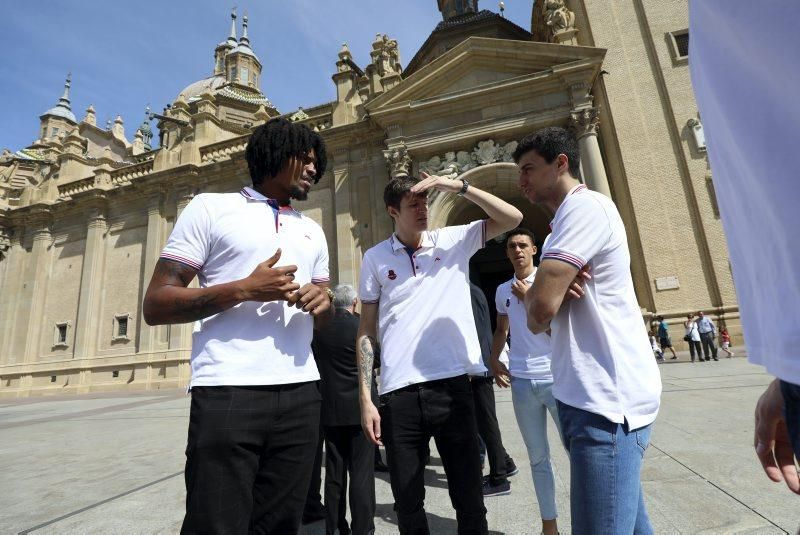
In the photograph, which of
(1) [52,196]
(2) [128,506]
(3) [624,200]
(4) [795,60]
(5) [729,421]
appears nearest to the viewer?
(4) [795,60]

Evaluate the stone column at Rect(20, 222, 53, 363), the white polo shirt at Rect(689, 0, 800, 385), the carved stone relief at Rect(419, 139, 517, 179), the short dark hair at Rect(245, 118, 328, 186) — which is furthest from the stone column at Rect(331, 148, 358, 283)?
the stone column at Rect(20, 222, 53, 363)

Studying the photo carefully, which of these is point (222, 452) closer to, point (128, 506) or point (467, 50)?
point (128, 506)

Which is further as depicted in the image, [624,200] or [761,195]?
[624,200]

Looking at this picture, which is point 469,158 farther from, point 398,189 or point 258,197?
point 258,197

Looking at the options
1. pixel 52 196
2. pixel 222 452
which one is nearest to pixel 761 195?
pixel 222 452

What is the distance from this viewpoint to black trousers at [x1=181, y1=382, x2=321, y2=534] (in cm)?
147

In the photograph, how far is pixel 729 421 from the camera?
4680 millimetres

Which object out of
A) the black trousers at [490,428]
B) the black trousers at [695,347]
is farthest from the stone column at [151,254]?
the black trousers at [695,347]

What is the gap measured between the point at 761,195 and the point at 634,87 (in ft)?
55.8

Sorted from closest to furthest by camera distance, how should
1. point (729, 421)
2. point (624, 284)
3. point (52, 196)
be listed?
point (624, 284) < point (729, 421) < point (52, 196)

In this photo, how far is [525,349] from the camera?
312cm

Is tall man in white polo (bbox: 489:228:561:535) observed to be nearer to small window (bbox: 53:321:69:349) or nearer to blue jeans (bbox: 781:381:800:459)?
blue jeans (bbox: 781:381:800:459)

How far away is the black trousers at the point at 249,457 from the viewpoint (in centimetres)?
147

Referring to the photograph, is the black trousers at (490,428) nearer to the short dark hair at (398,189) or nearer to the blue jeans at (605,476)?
the short dark hair at (398,189)
